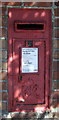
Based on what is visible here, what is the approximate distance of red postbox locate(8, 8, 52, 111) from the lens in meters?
4.22

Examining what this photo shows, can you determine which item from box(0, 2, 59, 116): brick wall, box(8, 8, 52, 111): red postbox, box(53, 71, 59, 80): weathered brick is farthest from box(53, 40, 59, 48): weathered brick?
box(53, 71, 59, 80): weathered brick

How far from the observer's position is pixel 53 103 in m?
4.44

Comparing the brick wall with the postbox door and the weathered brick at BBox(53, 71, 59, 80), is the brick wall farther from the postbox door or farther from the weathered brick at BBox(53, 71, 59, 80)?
the postbox door

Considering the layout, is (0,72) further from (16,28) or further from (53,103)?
(53,103)

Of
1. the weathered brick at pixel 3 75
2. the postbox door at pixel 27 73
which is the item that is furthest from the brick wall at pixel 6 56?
the postbox door at pixel 27 73

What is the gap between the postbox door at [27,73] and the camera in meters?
4.27

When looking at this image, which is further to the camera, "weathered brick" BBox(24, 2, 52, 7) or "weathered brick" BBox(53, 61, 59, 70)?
"weathered brick" BBox(53, 61, 59, 70)

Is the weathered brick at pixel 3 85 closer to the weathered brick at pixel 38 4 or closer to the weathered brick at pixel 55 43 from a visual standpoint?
the weathered brick at pixel 55 43

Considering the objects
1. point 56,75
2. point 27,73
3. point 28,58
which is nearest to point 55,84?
point 56,75

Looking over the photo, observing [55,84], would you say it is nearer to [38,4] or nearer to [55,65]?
[55,65]

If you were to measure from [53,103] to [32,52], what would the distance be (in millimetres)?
1136

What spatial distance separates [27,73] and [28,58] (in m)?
0.30

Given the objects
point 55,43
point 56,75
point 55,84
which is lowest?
point 55,84

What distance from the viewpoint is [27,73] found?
169 inches
